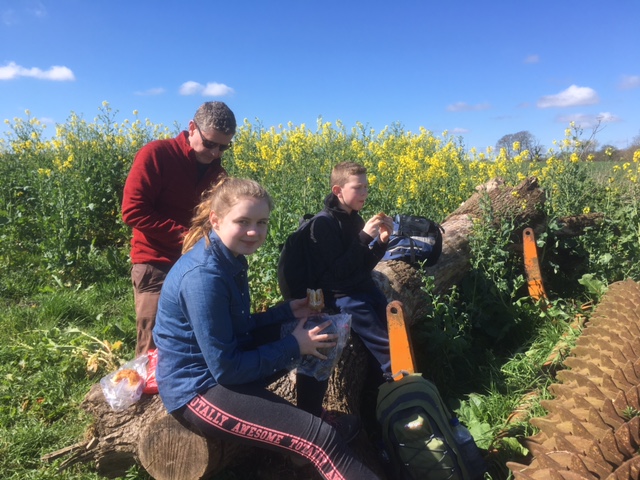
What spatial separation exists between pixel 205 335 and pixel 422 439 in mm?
1077

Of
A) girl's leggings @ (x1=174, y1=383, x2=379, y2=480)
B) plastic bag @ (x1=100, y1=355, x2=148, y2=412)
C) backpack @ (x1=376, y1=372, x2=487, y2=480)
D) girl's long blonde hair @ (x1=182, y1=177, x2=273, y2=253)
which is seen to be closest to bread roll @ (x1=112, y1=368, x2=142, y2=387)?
plastic bag @ (x1=100, y1=355, x2=148, y2=412)

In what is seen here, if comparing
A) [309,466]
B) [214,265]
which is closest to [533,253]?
[309,466]

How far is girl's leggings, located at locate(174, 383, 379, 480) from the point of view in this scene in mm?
1965

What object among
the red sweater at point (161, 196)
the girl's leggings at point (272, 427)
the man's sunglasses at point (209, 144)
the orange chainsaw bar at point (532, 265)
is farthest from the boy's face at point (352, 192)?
the orange chainsaw bar at point (532, 265)

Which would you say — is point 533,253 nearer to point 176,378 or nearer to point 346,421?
point 346,421

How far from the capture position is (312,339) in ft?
6.93

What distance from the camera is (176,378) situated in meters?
2.04

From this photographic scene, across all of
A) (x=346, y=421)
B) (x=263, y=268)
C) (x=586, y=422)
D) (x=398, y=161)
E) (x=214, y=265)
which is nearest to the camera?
(x=586, y=422)

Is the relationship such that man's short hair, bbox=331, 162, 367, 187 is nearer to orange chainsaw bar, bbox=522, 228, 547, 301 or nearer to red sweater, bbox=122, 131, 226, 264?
red sweater, bbox=122, 131, 226, 264

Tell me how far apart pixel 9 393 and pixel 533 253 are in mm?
4059

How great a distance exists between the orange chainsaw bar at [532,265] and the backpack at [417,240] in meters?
1.08

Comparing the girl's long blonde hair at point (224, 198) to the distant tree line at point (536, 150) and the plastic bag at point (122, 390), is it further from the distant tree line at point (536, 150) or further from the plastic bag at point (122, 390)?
the distant tree line at point (536, 150)

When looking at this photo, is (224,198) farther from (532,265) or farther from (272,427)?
(532,265)

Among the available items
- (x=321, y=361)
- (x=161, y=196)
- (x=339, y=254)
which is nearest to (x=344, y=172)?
(x=339, y=254)
